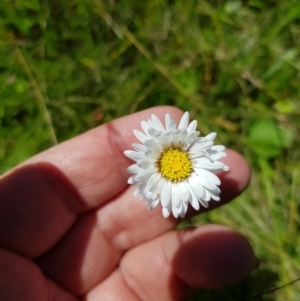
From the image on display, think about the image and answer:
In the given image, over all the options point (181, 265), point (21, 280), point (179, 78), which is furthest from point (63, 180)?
point (179, 78)

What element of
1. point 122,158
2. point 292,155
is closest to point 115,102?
point 122,158

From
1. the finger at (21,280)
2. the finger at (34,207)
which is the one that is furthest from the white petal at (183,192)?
the finger at (21,280)

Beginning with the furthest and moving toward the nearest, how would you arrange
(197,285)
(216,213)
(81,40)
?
1. (81,40)
2. (216,213)
3. (197,285)

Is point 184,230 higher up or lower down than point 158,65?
lower down

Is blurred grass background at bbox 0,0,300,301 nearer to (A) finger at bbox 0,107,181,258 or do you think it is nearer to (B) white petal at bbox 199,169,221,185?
(A) finger at bbox 0,107,181,258

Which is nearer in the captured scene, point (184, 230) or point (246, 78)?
point (184, 230)

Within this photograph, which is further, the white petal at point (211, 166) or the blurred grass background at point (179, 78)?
the blurred grass background at point (179, 78)

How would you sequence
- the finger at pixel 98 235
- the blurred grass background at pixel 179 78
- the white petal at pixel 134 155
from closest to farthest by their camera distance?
the white petal at pixel 134 155 → the finger at pixel 98 235 → the blurred grass background at pixel 179 78

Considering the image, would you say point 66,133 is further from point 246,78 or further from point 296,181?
point 296,181

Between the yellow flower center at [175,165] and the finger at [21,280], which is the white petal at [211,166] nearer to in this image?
the yellow flower center at [175,165]
